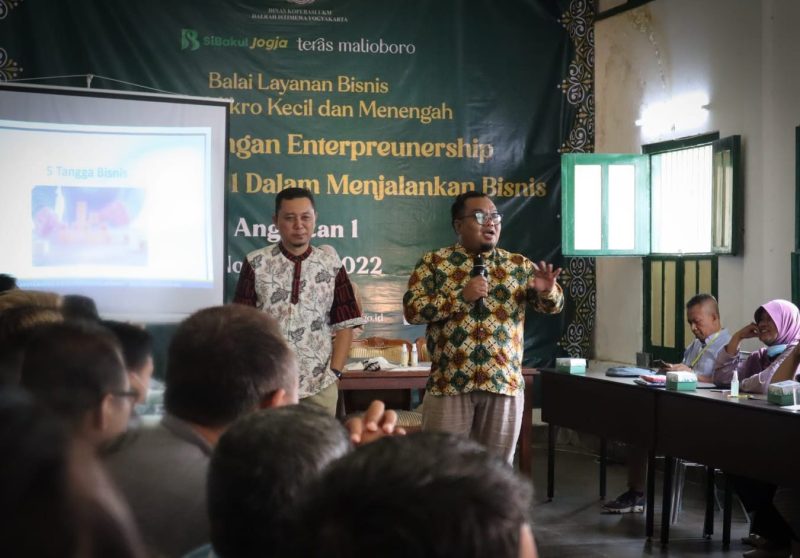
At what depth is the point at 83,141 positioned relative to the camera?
4.76 m

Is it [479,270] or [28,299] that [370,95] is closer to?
[479,270]

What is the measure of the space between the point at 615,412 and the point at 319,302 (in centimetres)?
202

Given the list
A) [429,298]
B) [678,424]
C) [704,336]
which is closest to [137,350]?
[429,298]

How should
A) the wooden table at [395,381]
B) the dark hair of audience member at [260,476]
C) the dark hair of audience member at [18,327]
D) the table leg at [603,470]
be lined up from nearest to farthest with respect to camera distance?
1. the dark hair of audience member at [260,476]
2. the dark hair of audience member at [18,327]
3. the table leg at [603,470]
4. the wooden table at [395,381]

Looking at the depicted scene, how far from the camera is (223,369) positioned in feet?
5.36

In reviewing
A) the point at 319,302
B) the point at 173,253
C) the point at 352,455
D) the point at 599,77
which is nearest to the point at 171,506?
the point at 352,455

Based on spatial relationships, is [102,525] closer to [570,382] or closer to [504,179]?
[570,382]

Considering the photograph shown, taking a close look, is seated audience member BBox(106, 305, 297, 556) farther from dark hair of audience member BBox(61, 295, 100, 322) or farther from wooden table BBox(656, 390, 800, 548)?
wooden table BBox(656, 390, 800, 548)

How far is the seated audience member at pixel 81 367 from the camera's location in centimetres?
128

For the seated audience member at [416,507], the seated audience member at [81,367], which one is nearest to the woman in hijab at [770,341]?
the seated audience member at [81,367]

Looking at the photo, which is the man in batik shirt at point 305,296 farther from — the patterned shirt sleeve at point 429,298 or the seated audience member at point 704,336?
the seated audience member at point 704,336

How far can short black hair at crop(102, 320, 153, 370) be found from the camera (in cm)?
203

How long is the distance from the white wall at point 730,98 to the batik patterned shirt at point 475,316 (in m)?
2.52

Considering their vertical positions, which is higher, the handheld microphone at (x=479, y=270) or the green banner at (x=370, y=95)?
the green banner at (x=370, y=95)
